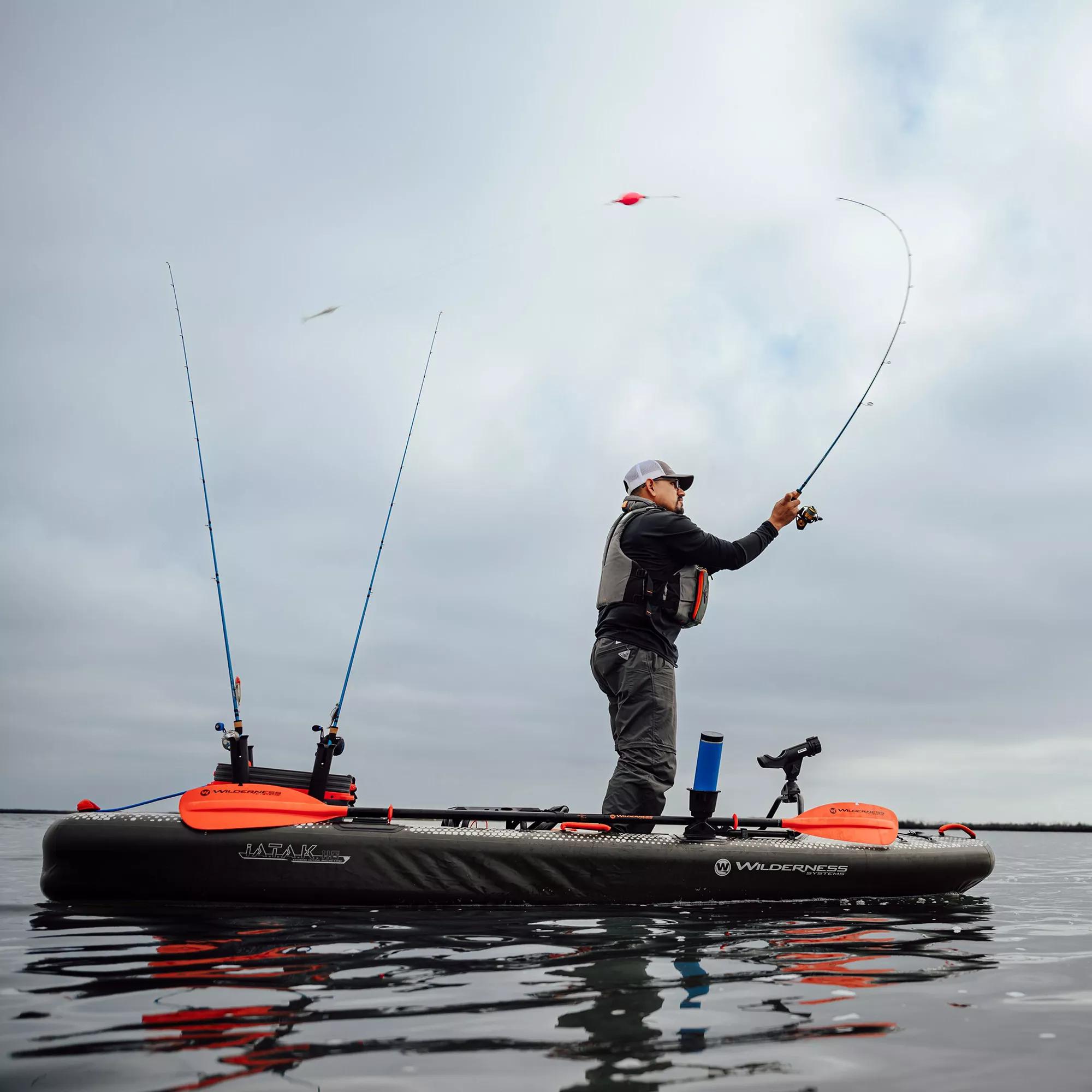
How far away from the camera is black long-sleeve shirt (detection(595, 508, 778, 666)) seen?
6.38 metres

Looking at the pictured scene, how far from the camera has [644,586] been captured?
6438 millimetres

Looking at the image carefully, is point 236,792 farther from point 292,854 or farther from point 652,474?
point 652,474

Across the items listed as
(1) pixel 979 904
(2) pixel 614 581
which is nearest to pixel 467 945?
(2) pixel 614 581

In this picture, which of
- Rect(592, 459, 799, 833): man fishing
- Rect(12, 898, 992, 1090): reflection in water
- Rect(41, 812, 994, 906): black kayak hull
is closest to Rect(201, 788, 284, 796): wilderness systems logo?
Rect(41, 812, 994, 906): black kayak hull

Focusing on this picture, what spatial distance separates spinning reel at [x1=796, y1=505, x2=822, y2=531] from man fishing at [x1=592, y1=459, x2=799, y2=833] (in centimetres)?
6

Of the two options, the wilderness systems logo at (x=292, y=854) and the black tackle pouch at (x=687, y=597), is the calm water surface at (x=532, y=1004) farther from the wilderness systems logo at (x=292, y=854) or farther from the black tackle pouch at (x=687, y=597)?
the black tackle pouch at (x=687, y=597)

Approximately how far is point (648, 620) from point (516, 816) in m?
1.53

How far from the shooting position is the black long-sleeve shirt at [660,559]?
6.38m


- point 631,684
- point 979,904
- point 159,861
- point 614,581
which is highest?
point 614,581

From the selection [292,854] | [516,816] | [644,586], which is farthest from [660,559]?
[292,854]

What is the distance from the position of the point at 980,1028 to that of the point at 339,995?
192 centimetres

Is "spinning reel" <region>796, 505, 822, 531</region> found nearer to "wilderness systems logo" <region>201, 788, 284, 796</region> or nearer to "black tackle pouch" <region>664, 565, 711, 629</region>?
"black tackle pouch" <region>664, 565, 711, 629</region>

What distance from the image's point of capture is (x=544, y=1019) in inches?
107

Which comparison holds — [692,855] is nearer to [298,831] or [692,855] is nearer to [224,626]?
[298,831]
